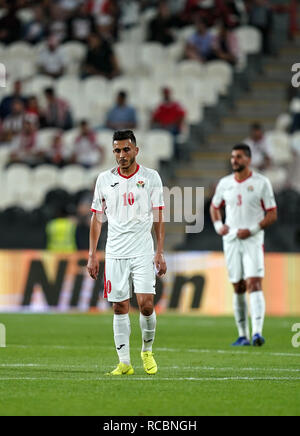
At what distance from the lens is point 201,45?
2350 centimetres

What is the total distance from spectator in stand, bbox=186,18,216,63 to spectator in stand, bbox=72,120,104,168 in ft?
9.76

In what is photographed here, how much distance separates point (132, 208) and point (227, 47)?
46.8ft

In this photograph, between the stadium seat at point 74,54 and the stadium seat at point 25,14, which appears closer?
the stadium seat at point 74,54

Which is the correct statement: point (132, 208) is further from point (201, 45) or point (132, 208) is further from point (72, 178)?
point (201, 45)

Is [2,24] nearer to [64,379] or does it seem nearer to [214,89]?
[214,89]

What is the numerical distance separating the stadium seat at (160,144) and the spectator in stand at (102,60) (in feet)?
9.85

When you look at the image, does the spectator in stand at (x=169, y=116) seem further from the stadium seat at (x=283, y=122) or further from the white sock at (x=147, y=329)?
the white sock at (x=147, y=329)

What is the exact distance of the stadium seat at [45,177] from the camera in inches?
861

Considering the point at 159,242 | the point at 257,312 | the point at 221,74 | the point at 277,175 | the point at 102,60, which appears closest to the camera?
the point at 159,242

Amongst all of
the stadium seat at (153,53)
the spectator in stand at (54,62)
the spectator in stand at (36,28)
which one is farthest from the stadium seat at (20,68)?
the stadium seat at (153,53)

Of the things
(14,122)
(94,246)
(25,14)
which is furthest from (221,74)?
(94,246)

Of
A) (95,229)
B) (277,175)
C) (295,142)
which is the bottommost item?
(95,229)

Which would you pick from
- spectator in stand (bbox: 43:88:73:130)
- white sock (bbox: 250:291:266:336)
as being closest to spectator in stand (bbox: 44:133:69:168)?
spectator in stand (bbox: 43:88:73:130)

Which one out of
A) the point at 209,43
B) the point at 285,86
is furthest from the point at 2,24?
the point at 285,86
